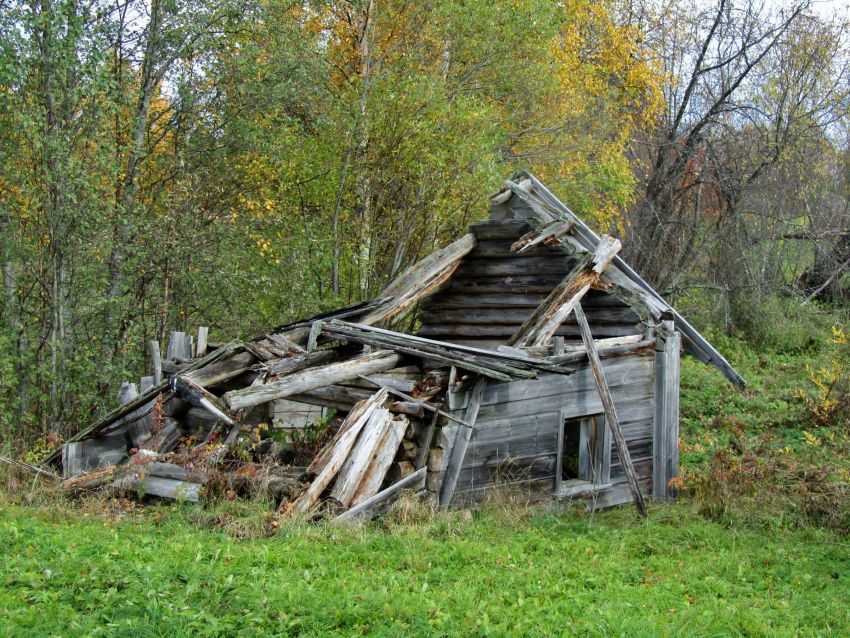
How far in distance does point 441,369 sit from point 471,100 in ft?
27.3

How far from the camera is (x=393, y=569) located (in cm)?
675

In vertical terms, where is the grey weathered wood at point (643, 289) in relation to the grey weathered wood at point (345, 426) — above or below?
above

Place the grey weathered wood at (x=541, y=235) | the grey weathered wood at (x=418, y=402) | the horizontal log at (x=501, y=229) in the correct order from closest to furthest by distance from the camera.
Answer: the grey weathered wood at (x=418, y=402)
the grey weathered wood at (x=541, y=235)
the horizontal log at (x=501, y=229)

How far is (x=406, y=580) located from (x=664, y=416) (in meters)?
6.14

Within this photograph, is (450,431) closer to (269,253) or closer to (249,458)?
(249,458)

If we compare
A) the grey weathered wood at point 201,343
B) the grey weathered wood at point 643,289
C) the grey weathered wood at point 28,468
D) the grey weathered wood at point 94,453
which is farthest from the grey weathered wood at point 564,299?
the grey weathered wood at point 28,468

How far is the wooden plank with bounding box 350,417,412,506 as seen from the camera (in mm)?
8492

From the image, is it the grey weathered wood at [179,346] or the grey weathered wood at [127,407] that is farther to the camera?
the grey weathered wood at [179,346]

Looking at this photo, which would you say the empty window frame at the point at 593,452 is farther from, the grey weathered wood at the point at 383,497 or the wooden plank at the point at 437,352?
the grey weathered wood at the point at 383,497

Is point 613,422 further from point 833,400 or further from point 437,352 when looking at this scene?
point 833,400

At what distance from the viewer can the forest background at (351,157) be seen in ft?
38.4

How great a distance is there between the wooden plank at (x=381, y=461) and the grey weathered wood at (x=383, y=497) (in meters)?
0.07

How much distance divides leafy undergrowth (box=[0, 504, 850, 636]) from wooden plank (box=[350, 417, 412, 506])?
41cm

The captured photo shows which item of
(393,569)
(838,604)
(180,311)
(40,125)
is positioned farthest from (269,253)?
(838,604)
